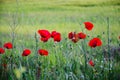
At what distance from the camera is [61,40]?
189 cm

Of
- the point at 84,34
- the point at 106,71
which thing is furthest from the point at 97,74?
the point at 84,34

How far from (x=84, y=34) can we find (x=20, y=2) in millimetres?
498

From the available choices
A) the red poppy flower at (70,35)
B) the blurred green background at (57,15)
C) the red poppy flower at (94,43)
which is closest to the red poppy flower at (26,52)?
the blurred green background at (57,15)

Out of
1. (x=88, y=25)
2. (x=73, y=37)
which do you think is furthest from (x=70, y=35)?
(x=88, y=25)

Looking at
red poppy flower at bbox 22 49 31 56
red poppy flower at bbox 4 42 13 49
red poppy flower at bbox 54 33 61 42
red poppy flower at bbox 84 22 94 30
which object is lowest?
red poppy flower at bbox 22 49 31 56

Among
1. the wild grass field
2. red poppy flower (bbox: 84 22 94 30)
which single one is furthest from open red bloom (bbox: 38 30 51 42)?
red poppy flower (bbox: 84 22 94 30)

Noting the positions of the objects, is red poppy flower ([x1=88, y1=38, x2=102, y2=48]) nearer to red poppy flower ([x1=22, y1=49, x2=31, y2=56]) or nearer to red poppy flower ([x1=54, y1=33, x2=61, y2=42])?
red poppy flower ([x1=54, y1=33, x2=61, y2=42])

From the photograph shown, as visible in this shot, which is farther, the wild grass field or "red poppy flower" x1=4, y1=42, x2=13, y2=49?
"red poppy flower" x1=4, y1=42, x2=13, y2=49

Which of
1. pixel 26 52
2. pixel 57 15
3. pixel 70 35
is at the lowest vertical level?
pixel 26 52

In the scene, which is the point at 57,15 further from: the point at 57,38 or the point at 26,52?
the point at 26,52

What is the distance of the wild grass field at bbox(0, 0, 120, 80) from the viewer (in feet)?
6.03

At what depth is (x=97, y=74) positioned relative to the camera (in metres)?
1.82

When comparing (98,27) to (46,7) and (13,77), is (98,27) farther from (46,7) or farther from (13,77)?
(13,77)

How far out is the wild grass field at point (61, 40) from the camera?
184 cm
